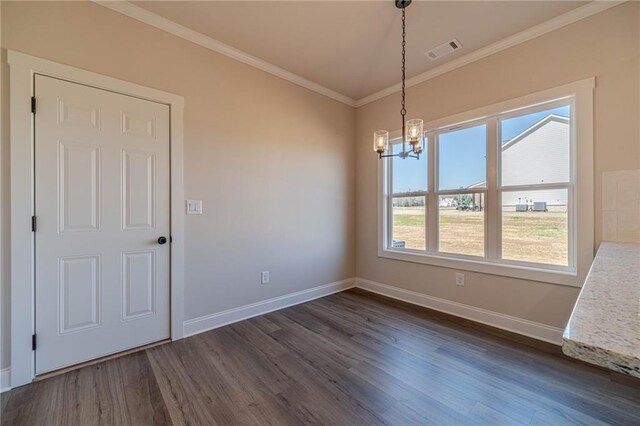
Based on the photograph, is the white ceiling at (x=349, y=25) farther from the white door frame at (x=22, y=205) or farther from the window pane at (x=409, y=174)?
the window pane at (x=409, y=174)

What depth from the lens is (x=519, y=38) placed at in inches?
100

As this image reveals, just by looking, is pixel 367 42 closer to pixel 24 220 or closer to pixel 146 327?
pixel 24 220

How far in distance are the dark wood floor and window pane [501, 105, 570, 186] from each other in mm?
1537

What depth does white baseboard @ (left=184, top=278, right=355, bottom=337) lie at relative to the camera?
8.56ft

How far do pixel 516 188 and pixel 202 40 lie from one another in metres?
3.43

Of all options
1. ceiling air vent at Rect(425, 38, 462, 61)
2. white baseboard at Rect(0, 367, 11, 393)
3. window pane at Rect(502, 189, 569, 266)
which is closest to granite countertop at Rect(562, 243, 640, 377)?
window pane at Rect(502, 189, 569, 266)

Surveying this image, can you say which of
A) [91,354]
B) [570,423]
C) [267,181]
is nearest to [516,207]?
[570,423]

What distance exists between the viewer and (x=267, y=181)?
3.13 meters

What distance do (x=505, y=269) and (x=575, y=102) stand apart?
5.26ft

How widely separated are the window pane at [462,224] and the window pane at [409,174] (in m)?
0.35

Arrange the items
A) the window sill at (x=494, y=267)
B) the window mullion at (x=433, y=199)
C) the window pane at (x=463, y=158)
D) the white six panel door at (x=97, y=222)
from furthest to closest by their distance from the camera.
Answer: the window mullion at (x=433, y=199)
the window pane at (x=463, y=158)
the window sill at (x=494, y=267)
the white six panel door at (x=97, y=222)

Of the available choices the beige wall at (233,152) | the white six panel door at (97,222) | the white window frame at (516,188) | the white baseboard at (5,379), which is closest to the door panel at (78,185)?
the white six panel door at (97,222)

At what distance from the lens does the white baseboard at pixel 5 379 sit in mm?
1785

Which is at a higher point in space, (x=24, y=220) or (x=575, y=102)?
(x=575, y=102)
